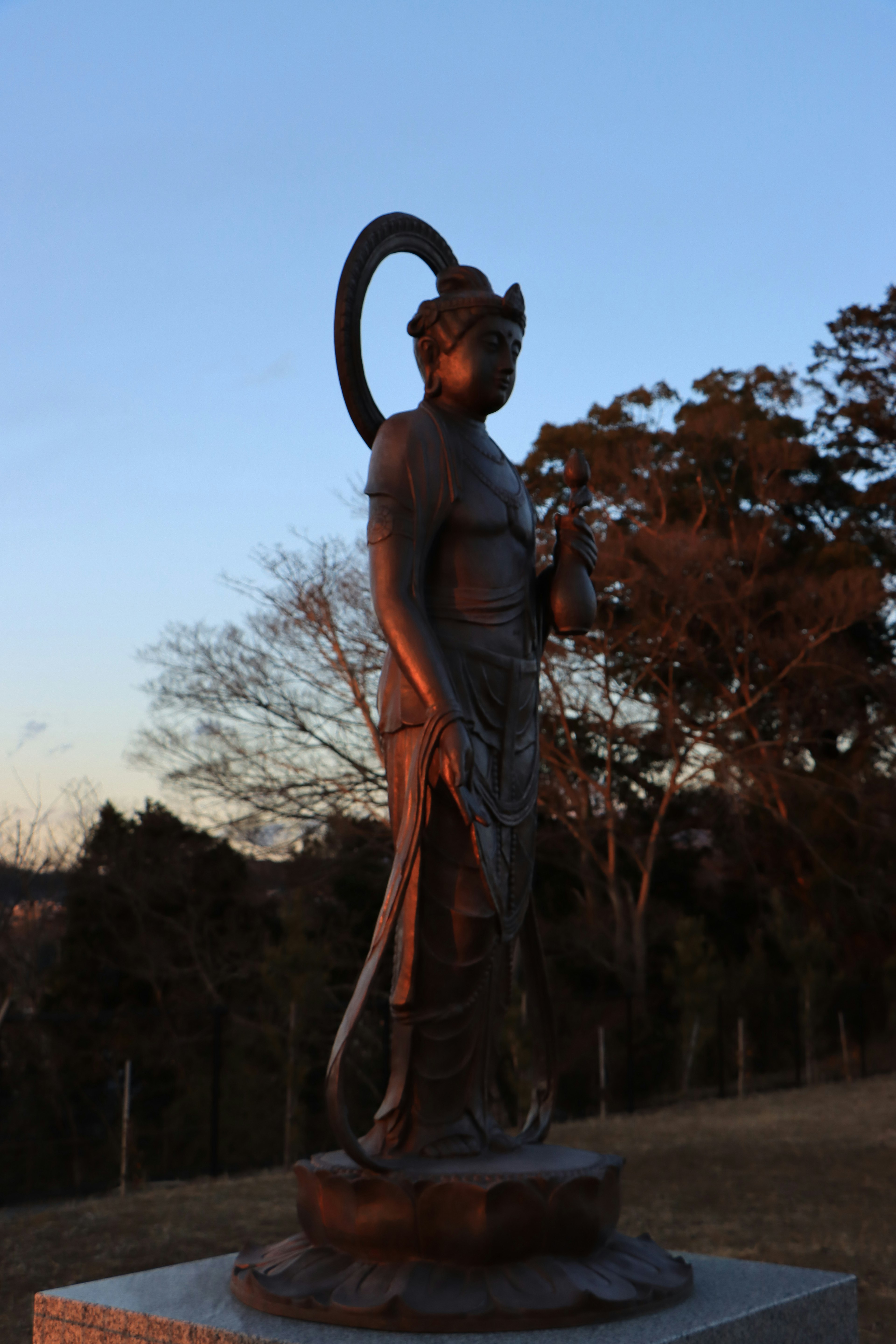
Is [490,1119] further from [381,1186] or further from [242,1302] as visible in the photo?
[242,1302]

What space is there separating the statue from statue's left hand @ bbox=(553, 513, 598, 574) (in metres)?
0.01

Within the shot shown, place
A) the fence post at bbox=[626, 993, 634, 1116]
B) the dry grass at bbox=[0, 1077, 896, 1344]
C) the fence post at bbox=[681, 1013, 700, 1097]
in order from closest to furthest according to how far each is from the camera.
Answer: the dry grass at bbox=[0, 1077, 896, 1344] → the fence post at bbox=[626, 993, 634, 1116] → the fence post at bbox=[681, 1013, 700, 1097]

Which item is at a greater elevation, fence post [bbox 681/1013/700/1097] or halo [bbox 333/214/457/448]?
halo [bbox 333/214/457/448]

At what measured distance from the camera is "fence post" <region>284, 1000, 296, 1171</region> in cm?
1087

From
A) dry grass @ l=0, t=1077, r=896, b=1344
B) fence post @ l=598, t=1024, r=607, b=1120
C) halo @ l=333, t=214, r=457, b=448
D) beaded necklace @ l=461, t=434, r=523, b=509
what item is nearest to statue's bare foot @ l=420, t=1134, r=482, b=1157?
beaded necklace @ l=461, t=434, r=523, b=509

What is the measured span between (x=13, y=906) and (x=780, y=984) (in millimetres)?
10004

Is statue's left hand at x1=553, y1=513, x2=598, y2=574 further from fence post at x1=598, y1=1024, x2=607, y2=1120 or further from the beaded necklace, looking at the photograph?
fence post at x1=598, y1=1024, x2=607, y2=1120

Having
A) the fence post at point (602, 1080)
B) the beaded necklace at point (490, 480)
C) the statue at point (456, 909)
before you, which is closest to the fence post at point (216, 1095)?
the fence post at point (602, 1080)

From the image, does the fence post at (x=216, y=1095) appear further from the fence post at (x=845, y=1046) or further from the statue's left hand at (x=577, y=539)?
the fence post at (x=845, y=1046)

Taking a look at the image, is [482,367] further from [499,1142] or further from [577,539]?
[499,1142]

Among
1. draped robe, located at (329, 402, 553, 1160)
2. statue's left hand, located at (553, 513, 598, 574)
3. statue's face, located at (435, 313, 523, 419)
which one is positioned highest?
statue's face, located at (435, 313, 523, 419)

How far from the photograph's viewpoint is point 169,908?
52.9ft

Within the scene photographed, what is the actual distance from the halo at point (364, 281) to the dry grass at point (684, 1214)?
365 cm

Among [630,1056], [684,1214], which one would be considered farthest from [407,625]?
[630,1056]
